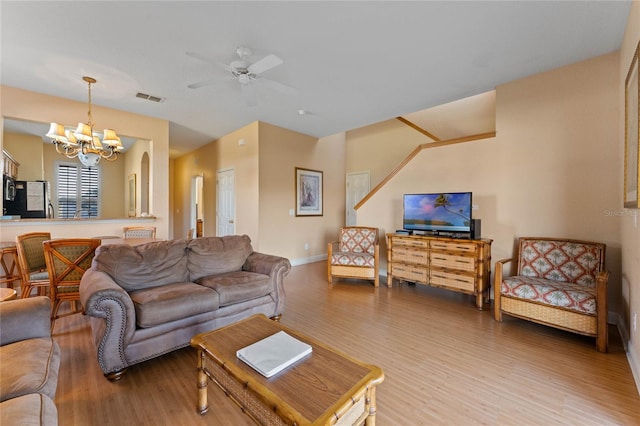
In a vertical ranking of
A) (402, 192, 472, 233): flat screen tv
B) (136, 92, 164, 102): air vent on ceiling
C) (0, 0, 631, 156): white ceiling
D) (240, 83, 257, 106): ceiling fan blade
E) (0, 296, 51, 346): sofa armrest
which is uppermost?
(136, 92, 164, 102): air vent on ceiling

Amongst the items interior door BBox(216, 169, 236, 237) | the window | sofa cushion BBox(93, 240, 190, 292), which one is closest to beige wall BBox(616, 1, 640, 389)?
sofa cushion BBox(93, 240, 190, 292)

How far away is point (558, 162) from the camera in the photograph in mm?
3004

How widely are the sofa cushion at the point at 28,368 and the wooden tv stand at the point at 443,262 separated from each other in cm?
363

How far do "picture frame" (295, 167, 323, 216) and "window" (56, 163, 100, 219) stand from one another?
5.70 m

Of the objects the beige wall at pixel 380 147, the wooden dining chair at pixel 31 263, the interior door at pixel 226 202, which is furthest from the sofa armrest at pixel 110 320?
the beige wall at pixel 380 147

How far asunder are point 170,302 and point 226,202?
13.9ft

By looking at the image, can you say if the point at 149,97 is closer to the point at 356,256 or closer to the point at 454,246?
the point at 356,256

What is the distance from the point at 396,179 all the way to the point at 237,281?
3.15 m

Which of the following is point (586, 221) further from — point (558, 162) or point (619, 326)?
point (619, 326)

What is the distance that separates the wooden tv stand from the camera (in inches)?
126

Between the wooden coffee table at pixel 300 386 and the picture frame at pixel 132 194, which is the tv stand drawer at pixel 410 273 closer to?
the wooden coffee table at pixel 300 386

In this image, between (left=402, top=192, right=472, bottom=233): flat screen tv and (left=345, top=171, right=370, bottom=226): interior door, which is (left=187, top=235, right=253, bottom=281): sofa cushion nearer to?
(left=402, top=192, right=472, bottom=233): flat screen tv

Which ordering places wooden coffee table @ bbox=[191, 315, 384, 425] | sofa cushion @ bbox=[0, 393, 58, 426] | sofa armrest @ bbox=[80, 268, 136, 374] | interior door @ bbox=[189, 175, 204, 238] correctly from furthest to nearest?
A: interior door @ bbox=[189, 175, 204, 238] < sofa armrest @ bbox=[80, 268, 136, 374] < wooden coffee table @ bbox=[191, 315, 384, 425] < sofa cushion @ bbox=[0, 393, 58, 426]

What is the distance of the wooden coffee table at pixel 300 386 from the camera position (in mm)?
1029
